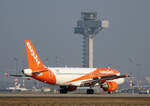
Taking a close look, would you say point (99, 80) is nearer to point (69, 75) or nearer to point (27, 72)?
point (69, 75)

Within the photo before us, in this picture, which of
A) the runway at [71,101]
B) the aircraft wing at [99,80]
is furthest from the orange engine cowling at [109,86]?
the runway at [71,101]

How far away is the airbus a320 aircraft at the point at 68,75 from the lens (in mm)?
87062

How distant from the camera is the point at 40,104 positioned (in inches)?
2163

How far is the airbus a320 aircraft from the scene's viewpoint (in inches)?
3428

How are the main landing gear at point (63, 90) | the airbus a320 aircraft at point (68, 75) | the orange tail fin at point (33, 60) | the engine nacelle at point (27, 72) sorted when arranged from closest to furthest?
the engine nacelle at point (27, 72) < the orange tail fin at point (33, 60) < the airbus a320 aircraft at point (68, 75) < the main landing gear at point (63, 90)

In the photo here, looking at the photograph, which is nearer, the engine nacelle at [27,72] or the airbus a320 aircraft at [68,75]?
the engine nacelle at [27,72]

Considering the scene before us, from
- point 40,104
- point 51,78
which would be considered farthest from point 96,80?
point 40,104

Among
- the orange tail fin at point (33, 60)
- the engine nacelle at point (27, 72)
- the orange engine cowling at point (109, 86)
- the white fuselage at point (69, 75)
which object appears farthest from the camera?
the orange engine cowling at point (109, 86)

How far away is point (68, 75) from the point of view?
300ft

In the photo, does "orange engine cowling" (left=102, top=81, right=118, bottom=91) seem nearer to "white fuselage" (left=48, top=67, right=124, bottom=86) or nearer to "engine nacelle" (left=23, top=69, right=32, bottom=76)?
"white fuselage" (left=48, top=67, right=124, bottom=86)

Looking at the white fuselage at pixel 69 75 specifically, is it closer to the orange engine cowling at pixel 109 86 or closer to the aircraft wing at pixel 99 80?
the aircraft wing at pixel 99 80

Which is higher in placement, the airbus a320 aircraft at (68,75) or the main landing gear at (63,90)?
the airbus a320 aircraft at (68,75)

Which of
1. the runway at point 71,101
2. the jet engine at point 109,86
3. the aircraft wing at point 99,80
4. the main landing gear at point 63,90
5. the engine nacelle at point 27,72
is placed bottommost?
the runway at point 71,101

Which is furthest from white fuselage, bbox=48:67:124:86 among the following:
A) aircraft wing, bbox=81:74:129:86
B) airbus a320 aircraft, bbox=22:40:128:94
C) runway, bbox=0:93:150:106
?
runway, bbox=0:93:150:106
